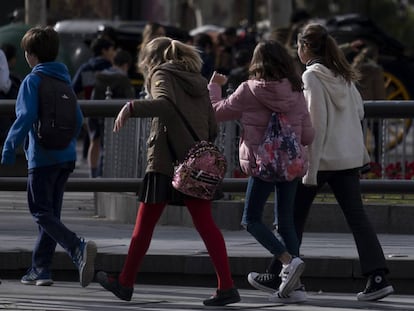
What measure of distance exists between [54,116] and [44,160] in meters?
0.27

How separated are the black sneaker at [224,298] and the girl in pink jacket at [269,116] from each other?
33 cm

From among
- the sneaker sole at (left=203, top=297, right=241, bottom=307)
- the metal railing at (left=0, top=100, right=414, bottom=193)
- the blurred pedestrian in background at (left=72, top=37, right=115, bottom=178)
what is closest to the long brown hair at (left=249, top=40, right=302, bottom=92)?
the sneaker sole at (left=203, top=297, right=241, bottom=307)

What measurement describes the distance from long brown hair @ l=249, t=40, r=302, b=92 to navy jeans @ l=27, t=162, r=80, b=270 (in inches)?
52.9

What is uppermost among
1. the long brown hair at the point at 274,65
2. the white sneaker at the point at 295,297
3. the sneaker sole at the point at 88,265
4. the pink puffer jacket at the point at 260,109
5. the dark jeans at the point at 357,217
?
the long brown hair at the point at 274,65

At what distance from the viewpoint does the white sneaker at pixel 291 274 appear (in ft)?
30.9

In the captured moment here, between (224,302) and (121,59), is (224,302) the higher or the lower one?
the lower one

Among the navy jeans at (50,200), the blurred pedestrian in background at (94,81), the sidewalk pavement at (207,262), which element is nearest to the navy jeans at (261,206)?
the sidewalk pavement at (207,262)

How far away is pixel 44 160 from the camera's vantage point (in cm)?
971

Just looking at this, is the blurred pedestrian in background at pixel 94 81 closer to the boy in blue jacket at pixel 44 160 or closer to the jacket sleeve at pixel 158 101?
the boy in blue jacket at pixel 44 160

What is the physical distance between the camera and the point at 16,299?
31.6 ft

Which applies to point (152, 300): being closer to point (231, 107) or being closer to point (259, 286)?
point (259, 286)

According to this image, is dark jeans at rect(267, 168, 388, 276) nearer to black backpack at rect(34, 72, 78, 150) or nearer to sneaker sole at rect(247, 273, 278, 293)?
sneaker sole at rect(247, 273, 278, 293)

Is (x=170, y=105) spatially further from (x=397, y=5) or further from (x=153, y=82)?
(x=397, y=5)

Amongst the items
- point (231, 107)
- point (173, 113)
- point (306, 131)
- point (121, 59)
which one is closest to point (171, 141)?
point (173, 113)
